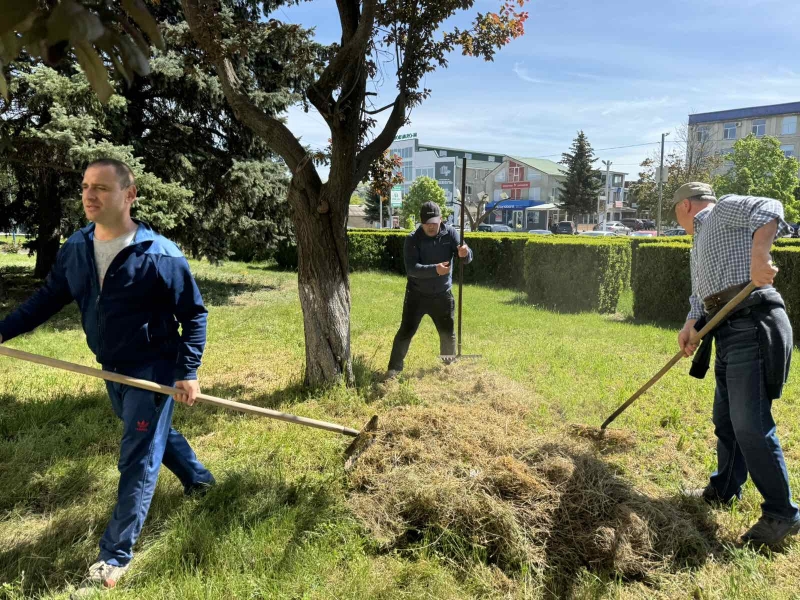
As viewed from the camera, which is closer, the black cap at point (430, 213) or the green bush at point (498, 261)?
the black cap at point (430, 213)

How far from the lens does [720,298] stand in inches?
116

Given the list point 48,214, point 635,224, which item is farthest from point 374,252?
point 635,224

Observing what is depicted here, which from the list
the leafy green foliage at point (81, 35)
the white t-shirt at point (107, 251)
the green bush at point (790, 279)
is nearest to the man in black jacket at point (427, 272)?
the white t-shirt at point (107, 251)

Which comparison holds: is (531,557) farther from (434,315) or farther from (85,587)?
(434,315)

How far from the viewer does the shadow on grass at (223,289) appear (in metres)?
12.0

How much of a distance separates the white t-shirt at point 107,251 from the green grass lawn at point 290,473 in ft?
4.51

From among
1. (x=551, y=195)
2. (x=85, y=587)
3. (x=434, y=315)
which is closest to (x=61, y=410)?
(x=85, y=587)

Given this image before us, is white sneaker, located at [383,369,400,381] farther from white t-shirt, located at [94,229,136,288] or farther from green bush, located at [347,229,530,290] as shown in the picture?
green bush, located at [347,229,530,290]

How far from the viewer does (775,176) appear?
30.1m

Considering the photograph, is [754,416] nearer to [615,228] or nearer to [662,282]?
[662,282]

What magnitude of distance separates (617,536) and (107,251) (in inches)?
110

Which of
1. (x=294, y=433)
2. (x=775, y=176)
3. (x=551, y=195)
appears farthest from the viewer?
(x=551, y=195)

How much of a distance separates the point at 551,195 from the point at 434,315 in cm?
6533

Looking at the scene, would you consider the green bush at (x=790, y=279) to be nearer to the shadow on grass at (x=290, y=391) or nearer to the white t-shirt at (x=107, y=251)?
the shadow on grass at (x=290, y=391)
